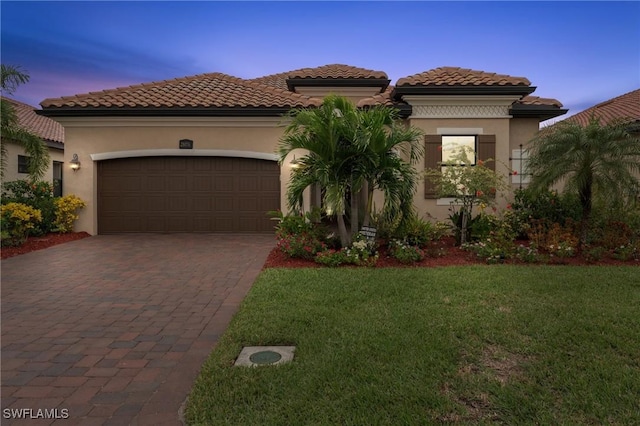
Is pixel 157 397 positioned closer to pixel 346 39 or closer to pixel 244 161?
pixel 244 161

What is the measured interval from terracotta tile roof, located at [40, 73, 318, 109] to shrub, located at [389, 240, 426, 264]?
19.6 feet

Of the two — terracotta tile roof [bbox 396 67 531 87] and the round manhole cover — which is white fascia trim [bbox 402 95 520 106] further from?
the round manhole cover

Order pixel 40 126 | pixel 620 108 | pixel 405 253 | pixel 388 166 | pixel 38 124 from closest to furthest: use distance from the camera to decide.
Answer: pixel 405 253, pixel 388 166, pixel 620 108, pixel 40 126, pixel 38 124

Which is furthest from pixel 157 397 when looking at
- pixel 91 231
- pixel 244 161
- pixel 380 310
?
pixel 91 231

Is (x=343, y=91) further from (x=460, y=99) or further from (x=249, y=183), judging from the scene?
(x=249, y=183)

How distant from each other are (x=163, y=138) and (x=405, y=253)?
871 cm

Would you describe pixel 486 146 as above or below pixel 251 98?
below

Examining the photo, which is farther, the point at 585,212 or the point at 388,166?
the point at 585,212

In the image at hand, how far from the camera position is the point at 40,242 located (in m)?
10.9

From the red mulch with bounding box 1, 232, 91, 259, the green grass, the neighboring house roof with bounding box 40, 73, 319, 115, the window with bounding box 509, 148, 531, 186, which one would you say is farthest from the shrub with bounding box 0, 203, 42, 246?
the window with bounding box 509, 148, 531, 186

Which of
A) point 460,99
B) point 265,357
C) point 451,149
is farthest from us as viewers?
point 451,149

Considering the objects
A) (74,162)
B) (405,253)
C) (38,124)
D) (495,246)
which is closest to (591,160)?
(495,246)

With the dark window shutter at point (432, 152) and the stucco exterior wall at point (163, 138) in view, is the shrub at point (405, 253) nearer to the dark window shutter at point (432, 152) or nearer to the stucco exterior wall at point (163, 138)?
the dark window shutter at point (432, 152)

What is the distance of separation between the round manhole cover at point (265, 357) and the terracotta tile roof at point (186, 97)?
947 cm
